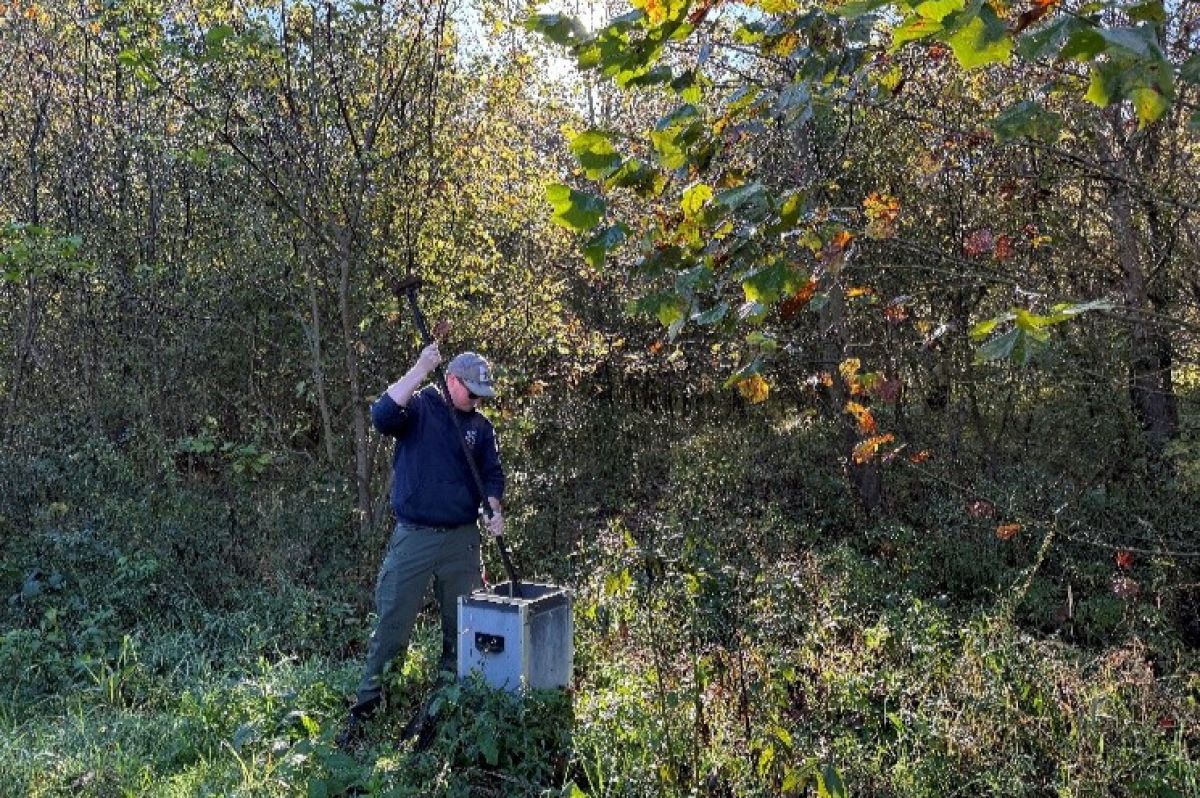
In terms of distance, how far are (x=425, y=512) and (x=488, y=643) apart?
27.6 inches

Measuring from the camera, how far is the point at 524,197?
855 centimetres

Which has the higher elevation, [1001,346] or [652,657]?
[1001,346]

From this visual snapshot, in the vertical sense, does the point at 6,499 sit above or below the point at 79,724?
above

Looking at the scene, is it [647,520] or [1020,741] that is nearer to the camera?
[1020,741]

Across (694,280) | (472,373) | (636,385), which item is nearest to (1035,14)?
(694,280)

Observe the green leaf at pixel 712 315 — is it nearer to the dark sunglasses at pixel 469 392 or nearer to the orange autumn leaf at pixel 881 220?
the orange autumn leaf at pixel 881 220

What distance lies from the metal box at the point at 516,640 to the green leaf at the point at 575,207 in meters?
2.80

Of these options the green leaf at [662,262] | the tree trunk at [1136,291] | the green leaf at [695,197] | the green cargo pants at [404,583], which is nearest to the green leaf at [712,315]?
the green leaf at [662,262]

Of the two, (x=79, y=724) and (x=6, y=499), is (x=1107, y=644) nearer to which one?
(x=79, y=724)

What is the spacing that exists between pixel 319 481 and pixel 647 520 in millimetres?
3184

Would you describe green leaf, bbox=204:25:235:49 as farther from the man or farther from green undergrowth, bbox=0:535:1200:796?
green undergrowth, bbox=0:535:1200:796

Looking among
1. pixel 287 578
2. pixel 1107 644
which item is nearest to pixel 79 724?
pixel 287 578

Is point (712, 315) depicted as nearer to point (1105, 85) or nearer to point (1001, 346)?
point (1001, 346)

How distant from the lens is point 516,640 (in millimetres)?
4617
